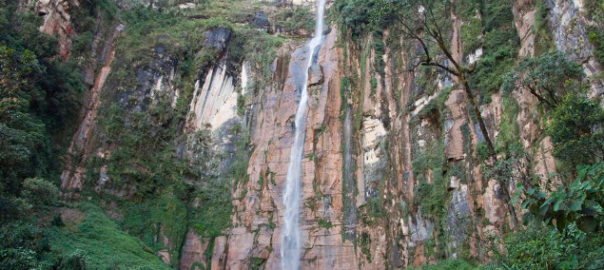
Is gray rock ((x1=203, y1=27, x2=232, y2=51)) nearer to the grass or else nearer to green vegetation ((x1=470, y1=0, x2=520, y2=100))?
the grass

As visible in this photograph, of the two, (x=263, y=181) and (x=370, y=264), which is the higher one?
(x=263, y=181)

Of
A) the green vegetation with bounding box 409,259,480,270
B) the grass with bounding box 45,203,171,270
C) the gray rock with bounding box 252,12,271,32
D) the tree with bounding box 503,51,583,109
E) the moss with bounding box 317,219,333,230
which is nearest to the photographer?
the tree with bounding box 503,51,583,109

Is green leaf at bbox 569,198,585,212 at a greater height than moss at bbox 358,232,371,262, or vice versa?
moss at bbox 358,232,371,262

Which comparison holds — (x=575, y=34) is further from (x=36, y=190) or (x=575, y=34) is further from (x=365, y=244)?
(x=36, y=190)

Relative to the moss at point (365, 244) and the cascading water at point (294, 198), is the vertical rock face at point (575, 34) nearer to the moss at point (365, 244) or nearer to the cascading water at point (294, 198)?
the moss at point (365, 244)

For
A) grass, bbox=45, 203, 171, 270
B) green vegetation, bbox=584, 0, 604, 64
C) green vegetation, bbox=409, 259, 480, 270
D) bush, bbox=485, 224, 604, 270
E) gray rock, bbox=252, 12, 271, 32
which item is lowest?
bush, bbox=485, 224, 604, 270

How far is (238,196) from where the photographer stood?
81.5 ft

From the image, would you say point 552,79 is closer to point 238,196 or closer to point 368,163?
point 368,163

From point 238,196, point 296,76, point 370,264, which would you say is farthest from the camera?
point 296,76

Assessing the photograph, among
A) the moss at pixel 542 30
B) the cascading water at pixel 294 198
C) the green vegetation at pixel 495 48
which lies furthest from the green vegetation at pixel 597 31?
the cascading water at pixel 294 198

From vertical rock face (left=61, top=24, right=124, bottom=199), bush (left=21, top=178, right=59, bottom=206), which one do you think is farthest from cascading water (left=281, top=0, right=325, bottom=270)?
bush (left=21, top=178, right=59, bottom=206)

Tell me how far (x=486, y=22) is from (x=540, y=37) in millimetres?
3525

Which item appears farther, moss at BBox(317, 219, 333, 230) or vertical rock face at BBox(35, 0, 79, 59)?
vertical rock face at BBox(35, 0, 79, 59)

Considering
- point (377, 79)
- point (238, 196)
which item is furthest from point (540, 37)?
point (238, 196)
